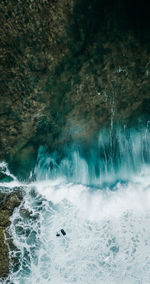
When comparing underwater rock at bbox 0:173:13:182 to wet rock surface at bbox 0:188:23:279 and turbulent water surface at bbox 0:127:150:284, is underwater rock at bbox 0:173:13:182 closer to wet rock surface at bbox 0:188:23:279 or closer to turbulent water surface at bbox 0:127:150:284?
turbulent water surface at bbox 0:127:150:284

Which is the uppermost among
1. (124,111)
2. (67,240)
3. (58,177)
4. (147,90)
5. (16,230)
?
(147,90)

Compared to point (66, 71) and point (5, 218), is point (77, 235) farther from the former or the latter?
point (66, 71)

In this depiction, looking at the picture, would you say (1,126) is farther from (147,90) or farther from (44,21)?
(147,90)

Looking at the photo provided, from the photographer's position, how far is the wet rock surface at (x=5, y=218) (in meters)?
5.05

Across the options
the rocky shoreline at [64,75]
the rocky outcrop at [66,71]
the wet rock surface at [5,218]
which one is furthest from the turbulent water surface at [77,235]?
the rocky outcrop at [66,71]

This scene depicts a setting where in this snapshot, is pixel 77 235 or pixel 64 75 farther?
pixel 77 235

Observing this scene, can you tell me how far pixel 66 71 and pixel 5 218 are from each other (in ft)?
13.5

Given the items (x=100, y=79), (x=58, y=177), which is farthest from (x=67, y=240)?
(x=100, y=79)

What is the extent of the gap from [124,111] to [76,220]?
3.43m

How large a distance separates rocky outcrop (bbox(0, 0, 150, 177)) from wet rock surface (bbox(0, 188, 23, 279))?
2.09 ft

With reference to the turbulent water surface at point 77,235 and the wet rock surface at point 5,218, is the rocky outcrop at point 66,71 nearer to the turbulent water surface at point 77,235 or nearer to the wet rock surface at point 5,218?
the wet rock surface at point 5,218

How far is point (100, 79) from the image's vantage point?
4992 millimetres

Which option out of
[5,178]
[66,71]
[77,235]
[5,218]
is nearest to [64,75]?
[66,71]

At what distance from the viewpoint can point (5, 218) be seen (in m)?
5.07
